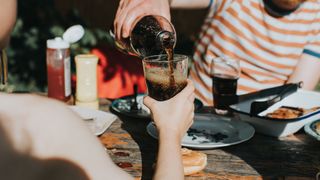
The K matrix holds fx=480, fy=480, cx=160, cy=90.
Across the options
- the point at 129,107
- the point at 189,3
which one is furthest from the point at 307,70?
the point at 129,107

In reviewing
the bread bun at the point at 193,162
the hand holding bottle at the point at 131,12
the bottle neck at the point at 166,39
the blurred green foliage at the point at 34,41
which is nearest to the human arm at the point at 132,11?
the hand holding bottle at the point at 131,12

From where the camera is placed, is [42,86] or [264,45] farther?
[42,86]

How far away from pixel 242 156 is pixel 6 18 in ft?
4.08

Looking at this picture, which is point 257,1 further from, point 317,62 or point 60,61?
point 60,61

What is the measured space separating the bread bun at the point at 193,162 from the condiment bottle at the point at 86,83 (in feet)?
2.90

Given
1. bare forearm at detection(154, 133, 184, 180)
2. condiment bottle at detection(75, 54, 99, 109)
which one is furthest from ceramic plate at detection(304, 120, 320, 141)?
condiment bottle at detection(75, 54, 99, 109)

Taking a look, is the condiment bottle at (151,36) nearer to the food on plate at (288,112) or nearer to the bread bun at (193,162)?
the bread bun at (193,162)

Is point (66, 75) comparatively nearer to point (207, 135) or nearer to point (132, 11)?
point (132, 11)

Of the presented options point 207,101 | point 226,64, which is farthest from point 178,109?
point 207,101

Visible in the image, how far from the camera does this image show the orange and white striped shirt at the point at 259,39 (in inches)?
122

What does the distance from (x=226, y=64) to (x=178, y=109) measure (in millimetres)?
968

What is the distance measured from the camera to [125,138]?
2.32m

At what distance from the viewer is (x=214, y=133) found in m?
2.37

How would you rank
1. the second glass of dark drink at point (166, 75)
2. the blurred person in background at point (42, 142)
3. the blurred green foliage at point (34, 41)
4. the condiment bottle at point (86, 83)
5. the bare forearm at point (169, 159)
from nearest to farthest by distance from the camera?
the blurred person in background at point (42, 142) < the bare forearm at point (169, 159) < the second glass of dark drink at point (166, 75) < the condiment bottle at point (86, 83) < the blurred green foliage at point (34, 41)
